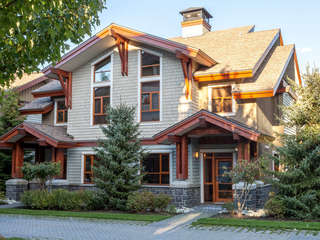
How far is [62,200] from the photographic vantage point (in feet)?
51.7

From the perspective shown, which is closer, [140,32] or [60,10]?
[60,10]

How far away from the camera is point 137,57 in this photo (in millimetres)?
19250

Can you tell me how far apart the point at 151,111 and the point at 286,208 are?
8051 millimetres

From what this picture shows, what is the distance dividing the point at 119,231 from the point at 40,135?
9.43 metres

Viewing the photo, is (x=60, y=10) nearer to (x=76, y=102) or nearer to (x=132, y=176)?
(x=132, y=176)

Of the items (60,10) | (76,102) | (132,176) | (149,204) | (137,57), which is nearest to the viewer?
(60,10)

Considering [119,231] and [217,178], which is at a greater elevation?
[217,178]

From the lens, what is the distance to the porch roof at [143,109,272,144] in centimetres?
1459

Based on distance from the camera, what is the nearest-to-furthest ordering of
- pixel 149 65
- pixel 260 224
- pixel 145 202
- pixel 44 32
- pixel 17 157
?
1. pixel 44 32
2. pixel 260 224
3. pixel 145 202
4. pixel 149 65
5. pixel 17 157

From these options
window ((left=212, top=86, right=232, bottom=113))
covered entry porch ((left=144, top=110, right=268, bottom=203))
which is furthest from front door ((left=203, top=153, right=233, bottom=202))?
window ((left=212, top=86, right=232, bottom=113))

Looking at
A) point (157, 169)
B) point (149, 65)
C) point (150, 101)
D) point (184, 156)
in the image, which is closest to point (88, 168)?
point (157, 169)

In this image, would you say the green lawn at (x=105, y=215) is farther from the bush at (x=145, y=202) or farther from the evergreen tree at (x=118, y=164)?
the evergreen tree at (x=118, y=164)

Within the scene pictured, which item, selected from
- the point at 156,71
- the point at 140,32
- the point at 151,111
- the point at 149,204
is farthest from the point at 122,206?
the point at 140,32

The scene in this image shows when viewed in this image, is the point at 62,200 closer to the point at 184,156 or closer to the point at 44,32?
the point at 184,156
